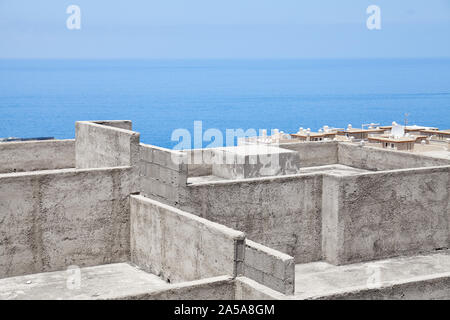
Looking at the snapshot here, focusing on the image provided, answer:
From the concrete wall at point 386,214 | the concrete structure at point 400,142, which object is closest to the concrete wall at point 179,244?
the concrete wall at point 386,214

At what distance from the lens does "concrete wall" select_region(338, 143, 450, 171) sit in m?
18.2

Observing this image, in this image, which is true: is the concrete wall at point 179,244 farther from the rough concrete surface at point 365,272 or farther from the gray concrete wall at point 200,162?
the gray concrete wall at point 200,162

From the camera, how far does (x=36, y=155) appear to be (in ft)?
60.5

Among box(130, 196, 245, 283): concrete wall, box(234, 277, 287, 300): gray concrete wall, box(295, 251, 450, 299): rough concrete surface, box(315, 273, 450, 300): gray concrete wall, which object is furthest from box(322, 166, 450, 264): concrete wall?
box(234, 277, 287, 300): gray concrete wall

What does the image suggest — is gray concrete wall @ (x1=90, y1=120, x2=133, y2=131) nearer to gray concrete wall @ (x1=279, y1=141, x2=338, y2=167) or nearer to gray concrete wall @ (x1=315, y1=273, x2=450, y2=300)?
gray concrete wall @ (x1=279, y1=141, x2=338, y2=167)

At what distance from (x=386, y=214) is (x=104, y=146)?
5.96 metres

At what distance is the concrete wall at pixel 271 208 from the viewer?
47.8 ft

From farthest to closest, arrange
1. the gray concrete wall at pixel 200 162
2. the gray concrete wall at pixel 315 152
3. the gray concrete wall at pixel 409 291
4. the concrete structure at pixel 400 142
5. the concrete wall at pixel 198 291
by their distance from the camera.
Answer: the concrete structure at pixel 400 142
the gray concrete wall at pixel 315 152
the gray concrete wall at pixel 200 162
the gray concrete wall at pixel 409 291
the concrete wall at pixel 198 291

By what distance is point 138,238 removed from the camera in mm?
14250

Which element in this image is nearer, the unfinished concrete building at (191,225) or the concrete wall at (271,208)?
the unfinished concrete building at (191,225)

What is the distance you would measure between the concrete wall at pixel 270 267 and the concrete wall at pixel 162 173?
3012 millimetres

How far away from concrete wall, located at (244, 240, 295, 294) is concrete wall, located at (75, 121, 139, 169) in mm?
3888

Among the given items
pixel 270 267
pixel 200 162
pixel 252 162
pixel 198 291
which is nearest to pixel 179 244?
pixel 270 267

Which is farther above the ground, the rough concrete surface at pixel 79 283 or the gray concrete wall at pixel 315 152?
the gray concrete wall at pixel 315 152
